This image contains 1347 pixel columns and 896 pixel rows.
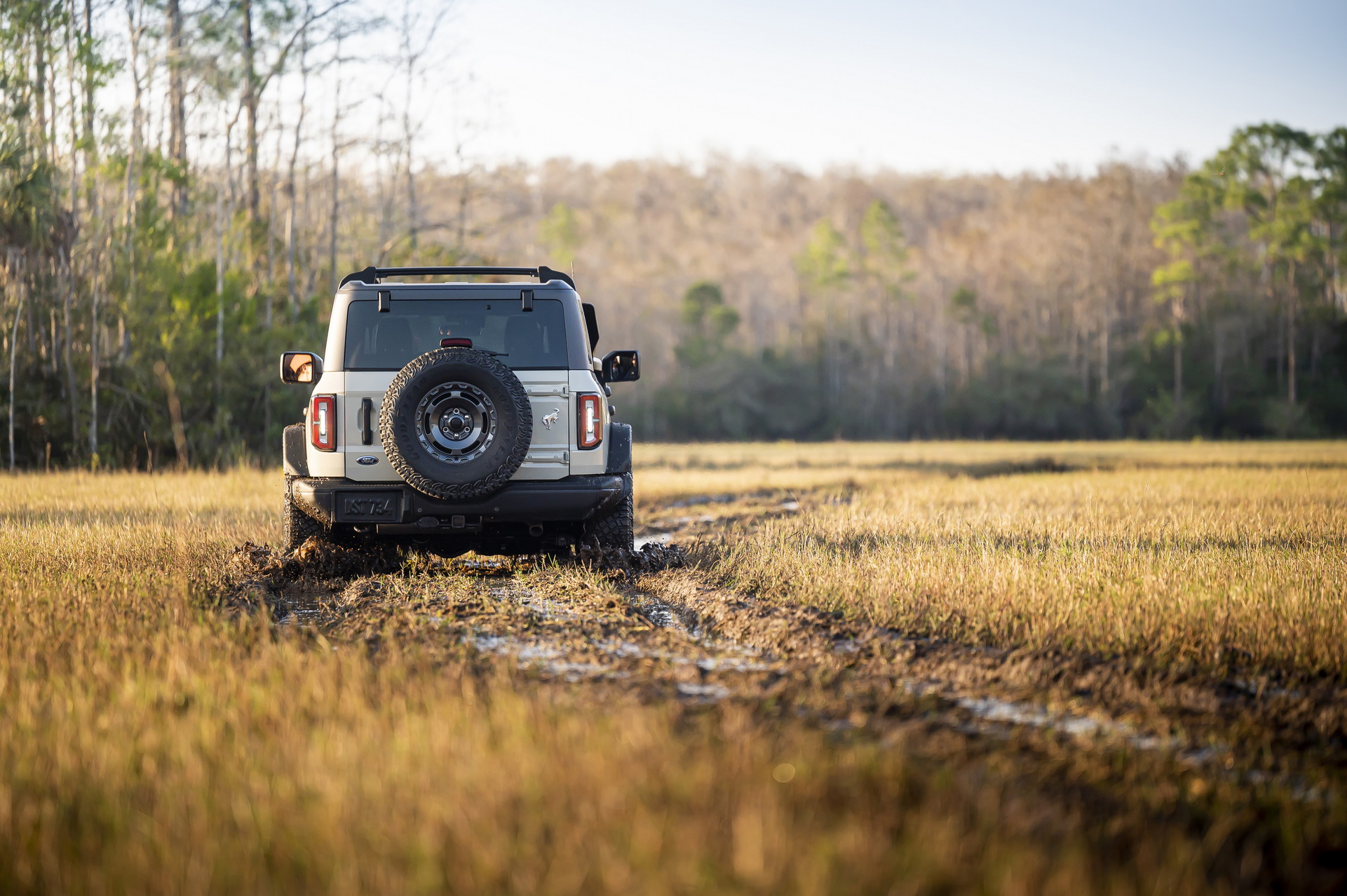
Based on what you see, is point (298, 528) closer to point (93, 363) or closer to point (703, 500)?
point (703, 500)

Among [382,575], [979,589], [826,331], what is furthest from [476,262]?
[826,331]

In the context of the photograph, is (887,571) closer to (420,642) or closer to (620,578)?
(620,578)

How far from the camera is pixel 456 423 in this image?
7.53 m

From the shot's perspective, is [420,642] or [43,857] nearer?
[43,857]

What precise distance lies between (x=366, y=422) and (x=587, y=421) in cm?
159

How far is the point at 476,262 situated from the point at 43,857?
79.6 feet

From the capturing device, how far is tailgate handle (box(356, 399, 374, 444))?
768 centimetres

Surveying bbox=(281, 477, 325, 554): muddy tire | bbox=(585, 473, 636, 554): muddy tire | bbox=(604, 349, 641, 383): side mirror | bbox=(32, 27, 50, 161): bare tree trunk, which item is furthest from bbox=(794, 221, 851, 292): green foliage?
bbox=(281, 477, 325, 554): muddy tire

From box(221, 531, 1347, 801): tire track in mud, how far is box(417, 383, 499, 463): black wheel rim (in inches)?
39.0

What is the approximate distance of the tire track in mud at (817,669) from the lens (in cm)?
427

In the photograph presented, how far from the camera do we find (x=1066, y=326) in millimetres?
73438

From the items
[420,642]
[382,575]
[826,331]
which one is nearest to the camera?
[420,642]

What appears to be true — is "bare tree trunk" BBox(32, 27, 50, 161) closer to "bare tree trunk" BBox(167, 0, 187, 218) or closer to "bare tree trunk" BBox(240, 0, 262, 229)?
"bare tree trunk" BBox(167, 0, 187, 218)

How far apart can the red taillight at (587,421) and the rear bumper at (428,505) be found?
1.08ft
